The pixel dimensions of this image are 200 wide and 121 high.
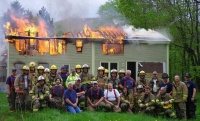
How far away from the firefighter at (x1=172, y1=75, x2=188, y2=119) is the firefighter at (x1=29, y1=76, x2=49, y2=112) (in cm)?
480

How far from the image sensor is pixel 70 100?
13430mm

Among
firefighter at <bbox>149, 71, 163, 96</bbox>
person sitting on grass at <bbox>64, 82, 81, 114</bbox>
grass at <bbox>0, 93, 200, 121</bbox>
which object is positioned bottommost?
grass at <bbox>0, 93, 200, 121</bbox>

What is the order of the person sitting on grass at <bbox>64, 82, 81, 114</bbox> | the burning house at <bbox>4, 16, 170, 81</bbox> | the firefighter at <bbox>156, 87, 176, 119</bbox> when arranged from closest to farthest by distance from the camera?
the person sitting on grass at <bbox>64, 82, 81, 114</bbox>
the firefighter at <bbox>156, 87, 176, 119</bbox>
the burning house at <bbox>4, 16, 170, 81</bbox>

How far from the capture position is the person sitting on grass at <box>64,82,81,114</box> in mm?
13284

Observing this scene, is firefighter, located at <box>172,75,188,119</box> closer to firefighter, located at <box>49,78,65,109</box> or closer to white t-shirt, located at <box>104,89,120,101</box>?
white t-shirt, located at <box>104,89,120,101</box>

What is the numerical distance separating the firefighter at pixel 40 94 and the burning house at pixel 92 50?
6694 mm

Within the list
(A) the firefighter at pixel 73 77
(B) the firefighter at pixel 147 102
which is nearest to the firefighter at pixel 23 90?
(A) the firefighter at pixel 73 77

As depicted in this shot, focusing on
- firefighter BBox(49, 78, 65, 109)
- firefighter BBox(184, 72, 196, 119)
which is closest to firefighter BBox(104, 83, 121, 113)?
firefighter BBox(49, 78, 65, 109)

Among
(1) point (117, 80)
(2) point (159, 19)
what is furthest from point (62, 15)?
(2) point (159, 19)

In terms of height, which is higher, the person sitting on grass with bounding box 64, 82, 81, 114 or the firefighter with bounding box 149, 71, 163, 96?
the firefighter with bounding box 149, 71, 163, 96

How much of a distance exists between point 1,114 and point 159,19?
14.4 m

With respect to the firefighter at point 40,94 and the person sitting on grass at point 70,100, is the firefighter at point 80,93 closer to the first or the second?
the person sitting on grass at point 70,100

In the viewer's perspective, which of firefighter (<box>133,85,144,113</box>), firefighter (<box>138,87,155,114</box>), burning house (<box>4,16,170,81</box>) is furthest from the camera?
burning house (<box>4,16,170,81</box>)

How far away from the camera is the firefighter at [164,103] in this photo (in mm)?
13703
